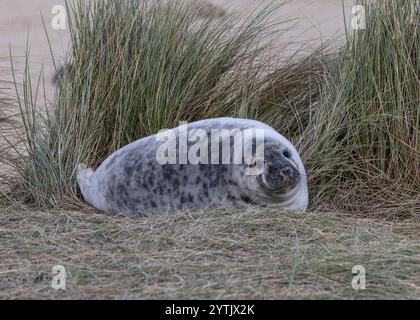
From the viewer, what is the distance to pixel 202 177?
13.5 feet

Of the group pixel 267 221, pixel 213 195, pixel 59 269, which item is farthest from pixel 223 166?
pixel 59 269

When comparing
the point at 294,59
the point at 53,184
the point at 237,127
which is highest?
the point at 294,59

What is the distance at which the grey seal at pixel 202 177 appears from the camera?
13.3 ft

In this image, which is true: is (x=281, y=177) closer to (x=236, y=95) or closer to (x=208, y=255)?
(x=208, y=255)

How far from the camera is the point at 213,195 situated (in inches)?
162

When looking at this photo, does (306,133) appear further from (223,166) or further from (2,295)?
(2,295)

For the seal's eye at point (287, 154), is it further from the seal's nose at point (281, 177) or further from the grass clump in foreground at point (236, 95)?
the grass clump in foreground at point (236, 95)

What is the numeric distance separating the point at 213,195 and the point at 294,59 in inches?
50.3

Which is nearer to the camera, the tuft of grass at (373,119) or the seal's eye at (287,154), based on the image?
the seal's eye at (287,154)

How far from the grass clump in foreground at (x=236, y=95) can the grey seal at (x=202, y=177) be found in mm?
297

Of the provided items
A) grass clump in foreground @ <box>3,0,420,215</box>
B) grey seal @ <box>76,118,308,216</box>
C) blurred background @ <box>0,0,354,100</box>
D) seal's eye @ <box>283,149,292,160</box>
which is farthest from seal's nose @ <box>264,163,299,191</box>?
blurred background @ <box>0,0,354,100</box>

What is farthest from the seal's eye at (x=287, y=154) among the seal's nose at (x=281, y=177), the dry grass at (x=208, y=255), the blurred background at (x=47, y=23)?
the blurred background at (x=47, y=23)

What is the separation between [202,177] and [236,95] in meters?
0.91

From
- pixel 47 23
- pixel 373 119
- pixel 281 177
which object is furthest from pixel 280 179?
pixel 47 23
